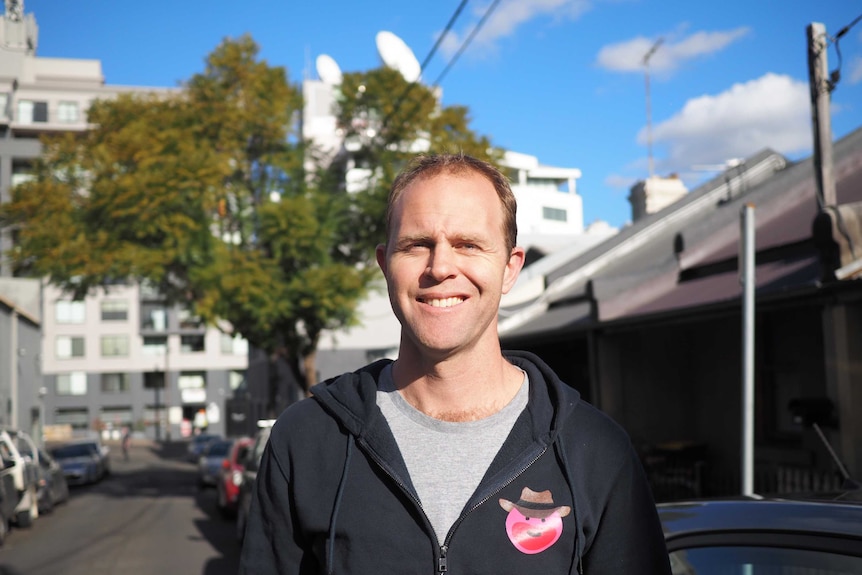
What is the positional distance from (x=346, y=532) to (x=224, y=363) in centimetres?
8424

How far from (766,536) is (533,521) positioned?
141 centimetres

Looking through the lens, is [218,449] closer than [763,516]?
No

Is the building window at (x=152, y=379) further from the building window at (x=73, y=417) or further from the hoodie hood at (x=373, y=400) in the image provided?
the hoodie hood at (x=373, y=400)

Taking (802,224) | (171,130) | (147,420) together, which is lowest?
(147,420)

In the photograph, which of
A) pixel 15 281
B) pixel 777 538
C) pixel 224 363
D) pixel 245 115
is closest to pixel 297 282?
pixel 245 115

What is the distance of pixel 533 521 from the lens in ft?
7.04

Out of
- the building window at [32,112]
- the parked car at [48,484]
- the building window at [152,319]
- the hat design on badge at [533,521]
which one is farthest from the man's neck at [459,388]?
the building window at [32,112]

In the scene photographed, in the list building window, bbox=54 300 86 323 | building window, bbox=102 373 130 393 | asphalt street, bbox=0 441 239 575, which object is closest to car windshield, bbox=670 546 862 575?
asphalt street, bbox=0 441 239 575

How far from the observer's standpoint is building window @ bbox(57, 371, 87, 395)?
266 feet

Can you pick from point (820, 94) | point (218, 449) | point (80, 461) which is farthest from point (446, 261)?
point (80, 461)

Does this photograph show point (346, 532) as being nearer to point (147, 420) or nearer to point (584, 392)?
point (584, 392)

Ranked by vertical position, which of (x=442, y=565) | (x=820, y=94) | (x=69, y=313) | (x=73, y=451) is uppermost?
(x=69, y=313)

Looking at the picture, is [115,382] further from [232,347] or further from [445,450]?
[445,450]

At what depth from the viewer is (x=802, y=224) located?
1305cm
